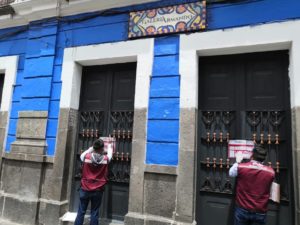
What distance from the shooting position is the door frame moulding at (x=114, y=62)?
4.74 m

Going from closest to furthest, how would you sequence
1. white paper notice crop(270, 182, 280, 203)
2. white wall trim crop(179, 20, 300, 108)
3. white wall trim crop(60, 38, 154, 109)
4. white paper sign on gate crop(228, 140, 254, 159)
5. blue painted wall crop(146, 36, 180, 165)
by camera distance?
white paper notice crop(270, 182, 280, 203), white wall trim crop(179, 20, 300, 108), white paper sign on gate crop(228, 140, 254, 159), blue painted wall crop(146, 36, 180, 165), white wall trim crop(60, 38, 154, 109)

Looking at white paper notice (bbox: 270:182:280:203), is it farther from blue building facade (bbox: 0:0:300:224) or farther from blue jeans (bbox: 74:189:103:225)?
blue jeans (bbox: 74:189:103:225)

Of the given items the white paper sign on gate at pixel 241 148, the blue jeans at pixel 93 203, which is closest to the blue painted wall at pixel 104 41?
the white paper sign on gate at pixel 241 148

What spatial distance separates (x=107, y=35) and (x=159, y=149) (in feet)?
8.33

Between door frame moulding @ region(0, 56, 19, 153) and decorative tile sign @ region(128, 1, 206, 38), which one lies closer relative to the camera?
decorative tile sign @ region(128, 1, 206, 38)

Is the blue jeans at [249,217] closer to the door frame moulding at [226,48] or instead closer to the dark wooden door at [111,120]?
the door frame moulding at [226,48]

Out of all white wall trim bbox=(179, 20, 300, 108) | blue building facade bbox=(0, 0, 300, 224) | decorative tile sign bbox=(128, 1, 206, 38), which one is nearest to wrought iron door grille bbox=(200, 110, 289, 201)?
blue building facade bbox=(0, 0, 300, 224)

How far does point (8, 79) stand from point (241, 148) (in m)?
5.26

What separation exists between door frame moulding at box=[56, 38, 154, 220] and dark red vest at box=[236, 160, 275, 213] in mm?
1740

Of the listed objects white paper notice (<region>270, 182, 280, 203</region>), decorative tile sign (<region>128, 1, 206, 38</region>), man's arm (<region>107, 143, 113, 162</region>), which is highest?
decorative tile sign (<region>128, 1, 206, 38</region>)

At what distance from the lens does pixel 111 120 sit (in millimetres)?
5215

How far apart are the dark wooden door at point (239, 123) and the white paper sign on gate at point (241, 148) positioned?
79mm

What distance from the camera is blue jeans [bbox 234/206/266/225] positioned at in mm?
3482

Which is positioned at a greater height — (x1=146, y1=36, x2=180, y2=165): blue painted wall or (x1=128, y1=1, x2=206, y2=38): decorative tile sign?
(x1=128, y1=1, x2=206, y2=38): decorative tile sign
